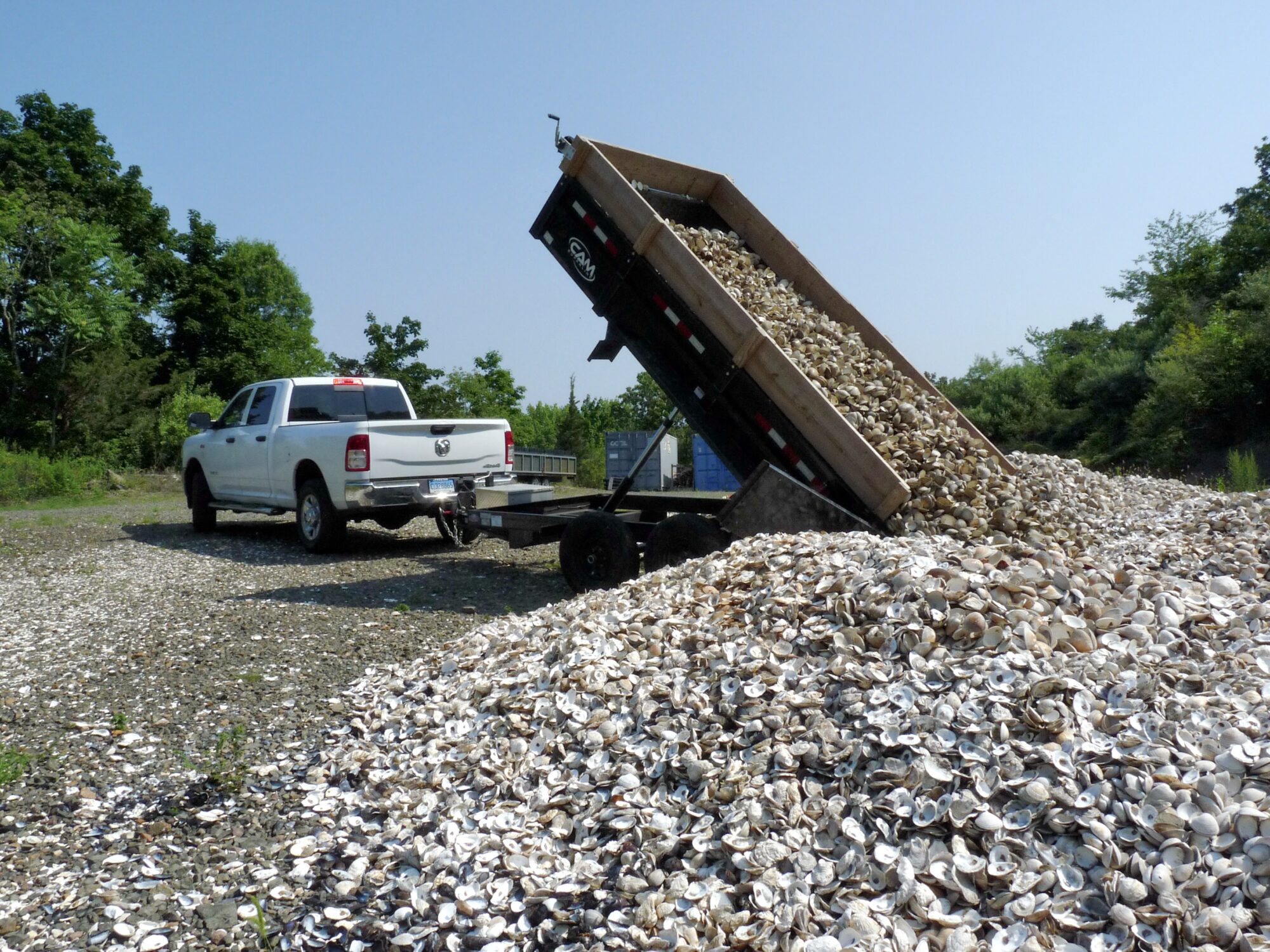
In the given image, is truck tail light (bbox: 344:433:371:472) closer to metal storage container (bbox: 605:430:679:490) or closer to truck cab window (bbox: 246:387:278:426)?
truck cab window (bbox: 246:387:278:426)

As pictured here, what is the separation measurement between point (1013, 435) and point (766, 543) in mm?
24233

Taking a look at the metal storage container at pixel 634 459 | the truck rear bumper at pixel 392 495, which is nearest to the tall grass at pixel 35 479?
the metal storage container at pixel 634 459

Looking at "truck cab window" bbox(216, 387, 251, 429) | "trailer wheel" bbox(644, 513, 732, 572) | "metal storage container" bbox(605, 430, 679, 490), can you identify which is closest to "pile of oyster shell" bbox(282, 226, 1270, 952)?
"trailer wheel" bbox(644, 513, 732, 572)

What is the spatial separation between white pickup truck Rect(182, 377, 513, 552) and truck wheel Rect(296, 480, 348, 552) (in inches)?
0.6

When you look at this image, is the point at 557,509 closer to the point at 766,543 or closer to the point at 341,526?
the point at 341,526

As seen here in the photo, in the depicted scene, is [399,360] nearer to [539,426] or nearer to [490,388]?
[490,388]

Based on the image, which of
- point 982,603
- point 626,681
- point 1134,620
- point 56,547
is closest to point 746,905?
point 626,681

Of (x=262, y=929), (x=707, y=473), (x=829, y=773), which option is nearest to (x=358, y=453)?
(x=262, y=929)

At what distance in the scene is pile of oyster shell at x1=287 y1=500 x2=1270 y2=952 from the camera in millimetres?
2301

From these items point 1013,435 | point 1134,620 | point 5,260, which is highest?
point 5,260

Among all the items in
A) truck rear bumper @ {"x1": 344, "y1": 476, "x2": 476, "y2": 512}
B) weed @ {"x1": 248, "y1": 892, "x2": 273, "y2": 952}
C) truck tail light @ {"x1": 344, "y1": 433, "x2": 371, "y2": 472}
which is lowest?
weed @ {"x1": 248, "y1": 892, "x2": 273, "y2": 952}

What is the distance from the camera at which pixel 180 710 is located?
14.9 feet

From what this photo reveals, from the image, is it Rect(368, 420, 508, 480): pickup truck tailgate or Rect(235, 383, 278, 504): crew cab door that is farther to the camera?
Rect(235, 383, 278, 504): crew cab door

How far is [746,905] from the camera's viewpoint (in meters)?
2.45
